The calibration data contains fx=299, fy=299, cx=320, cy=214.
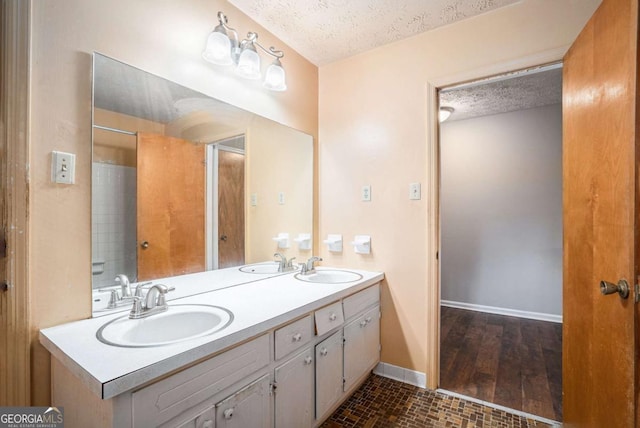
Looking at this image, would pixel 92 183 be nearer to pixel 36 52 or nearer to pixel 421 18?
pixel 36 52

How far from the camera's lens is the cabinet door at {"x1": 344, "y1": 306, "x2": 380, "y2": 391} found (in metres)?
1.70

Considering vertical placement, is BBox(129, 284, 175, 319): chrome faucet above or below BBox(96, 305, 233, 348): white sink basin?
above

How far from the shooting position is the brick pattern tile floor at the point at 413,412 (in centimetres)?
159

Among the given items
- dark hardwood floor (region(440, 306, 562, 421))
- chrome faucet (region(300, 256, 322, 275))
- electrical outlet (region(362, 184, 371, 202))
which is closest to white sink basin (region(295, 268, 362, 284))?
chrome faucet (region(300, 256, 322, 275))

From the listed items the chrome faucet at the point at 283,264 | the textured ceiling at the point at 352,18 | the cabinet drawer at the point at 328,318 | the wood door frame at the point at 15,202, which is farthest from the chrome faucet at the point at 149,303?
the textured ceiling at the point at 352,18

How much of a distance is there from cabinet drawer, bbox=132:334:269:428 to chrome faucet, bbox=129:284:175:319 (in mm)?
388

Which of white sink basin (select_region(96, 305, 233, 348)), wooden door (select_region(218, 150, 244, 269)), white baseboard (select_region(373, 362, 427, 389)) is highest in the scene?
wooden door (select_region(218, 150, 244, 269))

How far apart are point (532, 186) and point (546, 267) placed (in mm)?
855

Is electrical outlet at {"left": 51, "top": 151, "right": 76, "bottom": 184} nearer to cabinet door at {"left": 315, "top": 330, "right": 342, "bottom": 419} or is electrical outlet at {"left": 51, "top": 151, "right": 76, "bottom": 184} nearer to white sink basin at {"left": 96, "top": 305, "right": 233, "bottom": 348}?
white sink basin at {"left": 96, "top": 305, "right": 233, "bottom": 348}

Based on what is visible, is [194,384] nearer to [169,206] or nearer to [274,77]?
[169,206]

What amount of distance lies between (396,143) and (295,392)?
5.23ft

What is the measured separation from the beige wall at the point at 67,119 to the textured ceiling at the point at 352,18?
58cm

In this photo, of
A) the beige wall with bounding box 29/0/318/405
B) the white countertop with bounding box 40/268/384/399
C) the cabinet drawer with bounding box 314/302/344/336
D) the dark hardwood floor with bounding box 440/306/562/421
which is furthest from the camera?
the dark hardwood floor with bounding box 440/306/562/421

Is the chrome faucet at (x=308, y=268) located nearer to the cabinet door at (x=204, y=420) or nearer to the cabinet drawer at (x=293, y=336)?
the cabinet drawer at (x=293, y=336)
